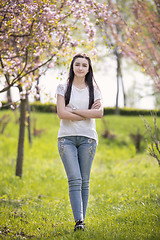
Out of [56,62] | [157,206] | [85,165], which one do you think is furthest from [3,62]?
[157,206]

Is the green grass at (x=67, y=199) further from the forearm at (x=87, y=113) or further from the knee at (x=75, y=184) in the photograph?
the forearm at (x=87, y=113)

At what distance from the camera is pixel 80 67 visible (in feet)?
13.4

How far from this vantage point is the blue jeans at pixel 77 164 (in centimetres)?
368

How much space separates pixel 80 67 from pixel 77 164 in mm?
1241

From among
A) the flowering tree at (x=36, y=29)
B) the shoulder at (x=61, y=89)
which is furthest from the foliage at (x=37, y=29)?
the shoulder at (x=61, y=89)

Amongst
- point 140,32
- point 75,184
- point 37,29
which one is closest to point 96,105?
point 75,184

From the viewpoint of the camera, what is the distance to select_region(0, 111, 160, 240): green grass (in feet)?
12.8

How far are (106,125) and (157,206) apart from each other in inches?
425

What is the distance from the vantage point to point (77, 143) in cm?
388

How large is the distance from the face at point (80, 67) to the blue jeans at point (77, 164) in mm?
844

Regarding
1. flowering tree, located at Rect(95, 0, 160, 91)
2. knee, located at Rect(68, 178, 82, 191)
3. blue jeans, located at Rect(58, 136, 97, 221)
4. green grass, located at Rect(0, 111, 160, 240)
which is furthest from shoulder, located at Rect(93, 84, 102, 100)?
flowering tree, located at Rect(95, 0, 160, 91)

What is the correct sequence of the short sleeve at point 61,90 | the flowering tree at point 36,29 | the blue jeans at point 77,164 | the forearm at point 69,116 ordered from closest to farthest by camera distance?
the blue jeans at point 77,164, the forearm at point 69,116, the short sleeve at point 61,90, the flowering tree at point 36,29

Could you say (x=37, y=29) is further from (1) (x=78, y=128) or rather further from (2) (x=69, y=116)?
(1) (x=78, y=128)

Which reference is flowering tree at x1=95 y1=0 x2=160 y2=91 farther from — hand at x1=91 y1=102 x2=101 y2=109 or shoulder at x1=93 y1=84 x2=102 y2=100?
hand at x1=91 y1=102 x2=101 y2=109
